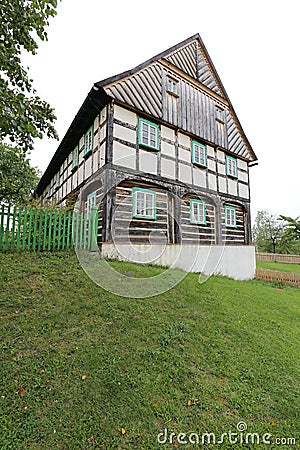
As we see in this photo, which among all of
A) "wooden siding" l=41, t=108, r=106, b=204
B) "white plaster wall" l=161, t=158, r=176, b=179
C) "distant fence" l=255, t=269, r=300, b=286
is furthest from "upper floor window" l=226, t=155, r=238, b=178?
"wooden siding" l=41, t=108, r=106, b=204

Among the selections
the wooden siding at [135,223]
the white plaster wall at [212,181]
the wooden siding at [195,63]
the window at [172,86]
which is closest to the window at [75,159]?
the wooden siding at [135,223]

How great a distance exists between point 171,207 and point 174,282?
16.7 ft

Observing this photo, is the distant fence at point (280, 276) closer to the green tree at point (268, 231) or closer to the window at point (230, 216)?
the window at point (230, 216)

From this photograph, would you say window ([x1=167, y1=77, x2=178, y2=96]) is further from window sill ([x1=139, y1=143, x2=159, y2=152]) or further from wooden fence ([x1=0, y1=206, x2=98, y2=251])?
wooden fence ([x1=0, y1=206, x2=98, y2=251])

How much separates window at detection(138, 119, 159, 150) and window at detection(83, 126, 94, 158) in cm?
213

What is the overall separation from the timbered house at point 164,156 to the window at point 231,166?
0.21ft

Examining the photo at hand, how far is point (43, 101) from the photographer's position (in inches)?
241

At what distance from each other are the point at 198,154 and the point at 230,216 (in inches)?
162

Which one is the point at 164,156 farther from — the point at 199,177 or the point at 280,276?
the point at 280,276

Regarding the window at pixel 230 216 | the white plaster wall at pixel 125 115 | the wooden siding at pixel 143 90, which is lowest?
the window at pixel 230 216

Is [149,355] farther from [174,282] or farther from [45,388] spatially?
[174,282]

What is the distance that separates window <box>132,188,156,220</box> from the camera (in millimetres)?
9844

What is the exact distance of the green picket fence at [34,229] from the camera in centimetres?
682

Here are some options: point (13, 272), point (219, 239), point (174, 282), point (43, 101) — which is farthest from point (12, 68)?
point (219, 239)
